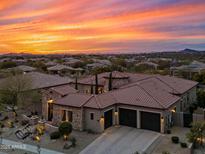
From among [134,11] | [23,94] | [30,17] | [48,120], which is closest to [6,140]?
[48,120]

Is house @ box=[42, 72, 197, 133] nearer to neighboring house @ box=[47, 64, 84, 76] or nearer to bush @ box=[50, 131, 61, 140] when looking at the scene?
bush @ box=[50, 131, 61, 140]

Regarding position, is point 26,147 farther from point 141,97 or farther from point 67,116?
point 141,97

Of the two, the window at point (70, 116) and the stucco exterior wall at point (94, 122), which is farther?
→ the window at point (70, 116)

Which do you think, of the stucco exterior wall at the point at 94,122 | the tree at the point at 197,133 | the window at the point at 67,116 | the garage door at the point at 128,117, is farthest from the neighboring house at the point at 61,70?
the tree at the point at 197,133

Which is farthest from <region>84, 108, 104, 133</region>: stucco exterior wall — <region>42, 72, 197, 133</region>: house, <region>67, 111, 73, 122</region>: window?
<region>67, 111, 73, 122</region>: window

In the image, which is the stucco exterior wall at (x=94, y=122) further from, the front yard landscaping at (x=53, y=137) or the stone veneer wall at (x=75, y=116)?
the front yard landscaping at (x=53, y=137)

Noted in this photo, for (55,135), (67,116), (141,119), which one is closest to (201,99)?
(141,119)
